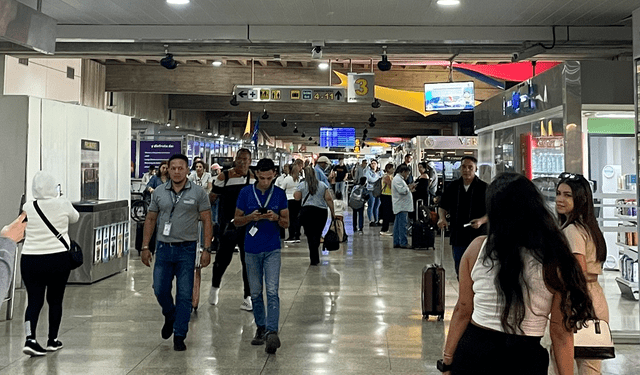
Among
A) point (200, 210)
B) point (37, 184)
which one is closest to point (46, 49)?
point (37, 184)

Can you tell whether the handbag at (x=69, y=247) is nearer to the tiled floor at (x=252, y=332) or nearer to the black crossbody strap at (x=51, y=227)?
the black crossbody strap at (x=51, y=227)

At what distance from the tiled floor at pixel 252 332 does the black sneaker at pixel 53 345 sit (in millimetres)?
69

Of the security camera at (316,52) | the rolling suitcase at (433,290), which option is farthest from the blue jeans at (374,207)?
the rolling suitcase at (433,290)

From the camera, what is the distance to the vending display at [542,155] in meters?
6.43

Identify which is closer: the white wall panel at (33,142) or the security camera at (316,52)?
the security camera at (316,52)

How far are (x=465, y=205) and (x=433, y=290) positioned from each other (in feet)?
3.08

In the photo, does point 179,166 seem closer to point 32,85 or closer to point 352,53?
point 352,53

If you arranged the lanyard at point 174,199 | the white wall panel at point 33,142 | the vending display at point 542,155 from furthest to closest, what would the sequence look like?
the white wall panel at point 33,142
the vending display at point 542,155
the lanyard at point 174,199

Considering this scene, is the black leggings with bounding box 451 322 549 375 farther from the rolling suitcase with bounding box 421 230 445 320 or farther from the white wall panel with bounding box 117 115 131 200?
the white wall panel with bounding box 117 115 131 200

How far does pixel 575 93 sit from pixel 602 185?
2.71 m

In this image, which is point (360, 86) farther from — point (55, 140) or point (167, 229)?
point (167, 229)

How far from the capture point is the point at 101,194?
1027 centimetres

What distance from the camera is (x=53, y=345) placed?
5.61 m

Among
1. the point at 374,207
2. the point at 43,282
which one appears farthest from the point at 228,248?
the point at 374,207
